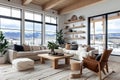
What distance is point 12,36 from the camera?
5656 millimetres

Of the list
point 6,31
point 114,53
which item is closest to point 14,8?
point 6,31

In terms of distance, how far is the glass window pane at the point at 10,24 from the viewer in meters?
5.31

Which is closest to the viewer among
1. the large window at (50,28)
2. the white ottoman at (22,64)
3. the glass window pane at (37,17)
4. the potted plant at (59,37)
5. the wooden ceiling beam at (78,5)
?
the white ottoman at (22,64)

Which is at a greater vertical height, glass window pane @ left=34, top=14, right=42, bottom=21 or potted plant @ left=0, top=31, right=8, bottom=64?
glass window pane @ left=34, top=14, right=42, bottom=21

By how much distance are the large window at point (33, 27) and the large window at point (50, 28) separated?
19.1 inches

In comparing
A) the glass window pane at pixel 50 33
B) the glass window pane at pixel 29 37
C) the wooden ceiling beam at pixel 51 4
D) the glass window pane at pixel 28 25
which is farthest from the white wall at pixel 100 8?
the glass window pane at pixel 29 37

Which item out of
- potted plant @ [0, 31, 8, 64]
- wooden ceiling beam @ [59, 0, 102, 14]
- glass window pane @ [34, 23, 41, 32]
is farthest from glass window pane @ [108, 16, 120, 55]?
potted plant @ [0, 31, 8, 64]

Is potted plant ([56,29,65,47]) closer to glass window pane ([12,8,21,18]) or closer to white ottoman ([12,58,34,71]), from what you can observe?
glass window pane ([12,8,21,18])

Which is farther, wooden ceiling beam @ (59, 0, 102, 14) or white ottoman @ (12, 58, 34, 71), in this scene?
wooden ceiling beam @ (59, 0, 102, 14)

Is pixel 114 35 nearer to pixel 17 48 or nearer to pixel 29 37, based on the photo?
pixel 29 37

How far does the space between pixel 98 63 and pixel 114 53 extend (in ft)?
10.3

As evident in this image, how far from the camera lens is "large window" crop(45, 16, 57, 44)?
7.14 meters

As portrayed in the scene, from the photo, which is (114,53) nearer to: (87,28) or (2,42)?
(87,28)

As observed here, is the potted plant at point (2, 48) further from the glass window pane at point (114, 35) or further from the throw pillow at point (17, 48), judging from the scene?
the glass window pane at point (114, 35)
